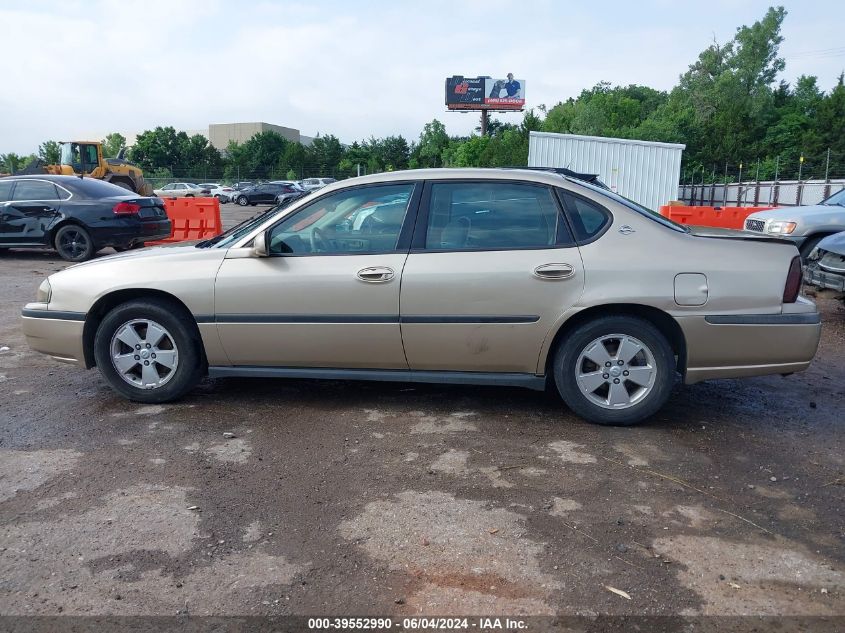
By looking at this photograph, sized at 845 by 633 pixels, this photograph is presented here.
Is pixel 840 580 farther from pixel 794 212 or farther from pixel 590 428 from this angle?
pixel 794 212

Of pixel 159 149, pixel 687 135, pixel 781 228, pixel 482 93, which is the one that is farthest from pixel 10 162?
pixel 781 228

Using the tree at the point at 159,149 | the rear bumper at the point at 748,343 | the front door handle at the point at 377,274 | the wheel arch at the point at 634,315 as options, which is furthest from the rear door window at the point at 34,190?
the tree at the point at 159,149

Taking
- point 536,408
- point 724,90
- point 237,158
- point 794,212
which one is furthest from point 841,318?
point 237,158

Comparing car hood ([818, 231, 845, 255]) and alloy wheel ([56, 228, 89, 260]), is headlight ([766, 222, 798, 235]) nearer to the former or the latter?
car hood ([818, 231, 845, 255])

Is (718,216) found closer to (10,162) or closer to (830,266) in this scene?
(830,266)

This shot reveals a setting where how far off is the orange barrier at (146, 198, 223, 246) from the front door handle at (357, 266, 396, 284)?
39.2ft

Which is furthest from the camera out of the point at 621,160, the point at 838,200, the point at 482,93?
the point at 482,93

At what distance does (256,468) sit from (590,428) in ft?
6.70

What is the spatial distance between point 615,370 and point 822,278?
4.77 m

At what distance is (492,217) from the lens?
15.4 feet

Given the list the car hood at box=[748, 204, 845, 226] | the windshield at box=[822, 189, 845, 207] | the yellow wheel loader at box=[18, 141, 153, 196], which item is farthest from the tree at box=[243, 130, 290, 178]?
the car hood at box=[748, 204, 845, 226]

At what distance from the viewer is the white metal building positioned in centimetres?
2311

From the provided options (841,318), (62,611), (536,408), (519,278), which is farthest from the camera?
(841,318)

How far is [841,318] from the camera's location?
28.1 feet
